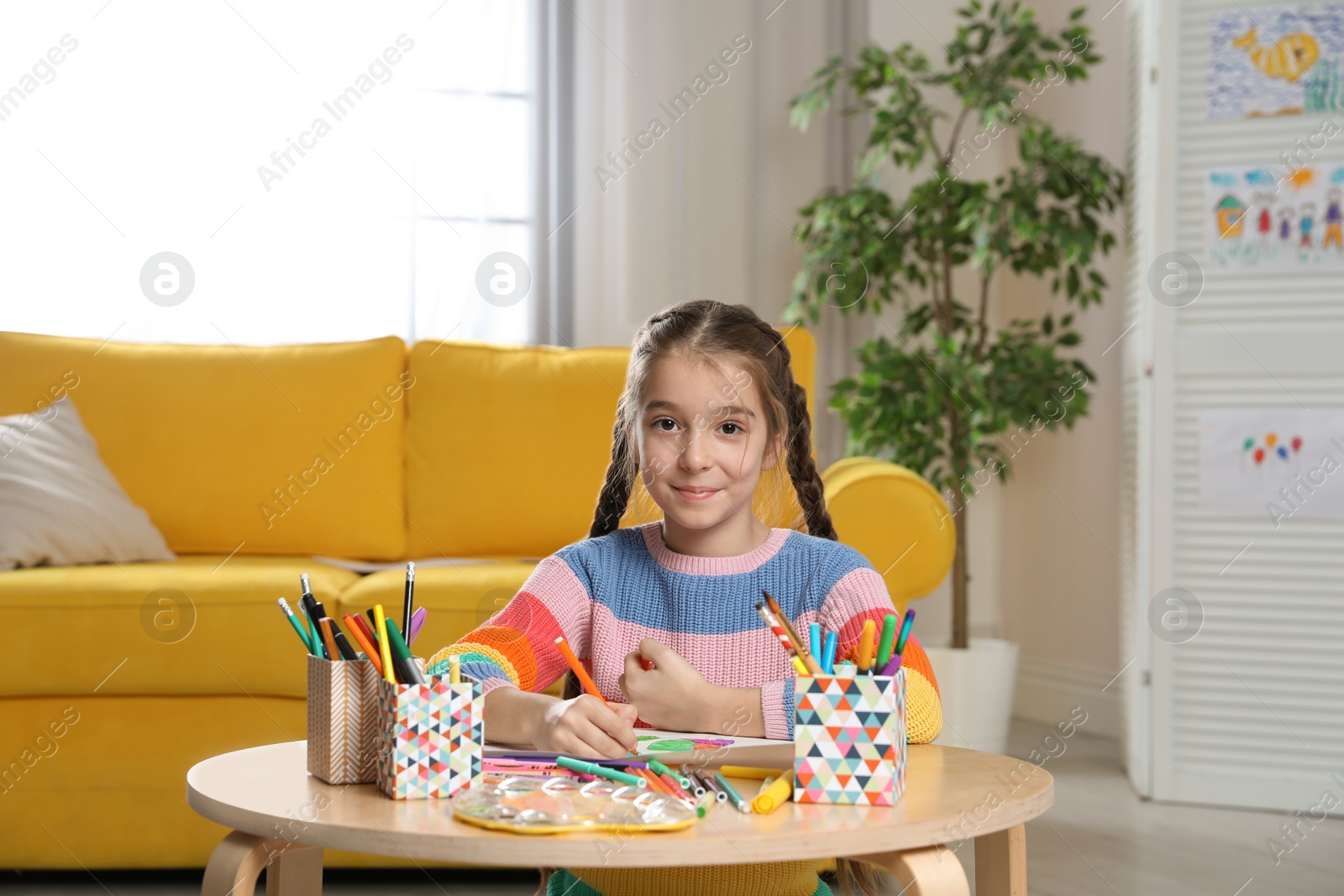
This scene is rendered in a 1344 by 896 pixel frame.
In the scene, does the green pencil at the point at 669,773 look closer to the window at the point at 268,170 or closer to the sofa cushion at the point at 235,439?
the sofa cushion at the point at 235,439

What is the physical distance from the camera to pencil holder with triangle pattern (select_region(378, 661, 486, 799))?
30.3 inches

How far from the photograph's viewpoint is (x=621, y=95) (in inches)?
133

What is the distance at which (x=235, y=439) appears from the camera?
8.33ft

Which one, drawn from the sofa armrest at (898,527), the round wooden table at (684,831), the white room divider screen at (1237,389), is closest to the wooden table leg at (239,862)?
the round wooden table at (684,831)

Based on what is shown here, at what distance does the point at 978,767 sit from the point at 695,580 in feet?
1.14

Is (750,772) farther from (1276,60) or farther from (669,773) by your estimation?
(1276,60)

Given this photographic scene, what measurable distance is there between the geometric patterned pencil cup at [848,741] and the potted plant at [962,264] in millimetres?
2146

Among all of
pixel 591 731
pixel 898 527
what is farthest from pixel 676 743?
pixel 898 527

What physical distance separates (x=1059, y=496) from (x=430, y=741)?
299 centimetres

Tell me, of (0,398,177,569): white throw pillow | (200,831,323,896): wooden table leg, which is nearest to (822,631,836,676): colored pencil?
(200,831,323,896): wooden table leg

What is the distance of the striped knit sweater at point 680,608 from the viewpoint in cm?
107

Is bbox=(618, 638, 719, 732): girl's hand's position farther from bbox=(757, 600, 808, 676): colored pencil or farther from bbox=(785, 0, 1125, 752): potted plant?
bbox=(785, 0, 1125, 752): potted plant

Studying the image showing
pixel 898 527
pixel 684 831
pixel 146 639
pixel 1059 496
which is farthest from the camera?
pixel 1059 496

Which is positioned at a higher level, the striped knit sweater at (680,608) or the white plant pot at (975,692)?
the striped knit sweater at (680,608)
